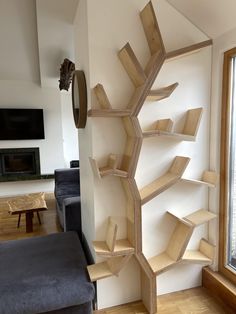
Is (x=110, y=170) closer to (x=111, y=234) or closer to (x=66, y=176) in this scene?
(x=111, y=234)

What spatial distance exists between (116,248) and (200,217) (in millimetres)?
654

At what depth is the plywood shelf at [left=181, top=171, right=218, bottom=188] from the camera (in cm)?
170

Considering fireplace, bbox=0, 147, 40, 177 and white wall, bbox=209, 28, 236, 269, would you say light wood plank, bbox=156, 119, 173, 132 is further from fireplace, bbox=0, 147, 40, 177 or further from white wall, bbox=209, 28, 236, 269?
fireplace, bbox=0, 147, 40, 177

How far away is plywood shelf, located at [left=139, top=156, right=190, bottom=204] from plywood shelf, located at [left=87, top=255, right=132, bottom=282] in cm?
41

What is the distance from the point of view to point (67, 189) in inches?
143

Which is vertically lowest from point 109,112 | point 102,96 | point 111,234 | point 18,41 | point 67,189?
point 67,189

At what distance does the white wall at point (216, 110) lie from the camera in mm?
1652

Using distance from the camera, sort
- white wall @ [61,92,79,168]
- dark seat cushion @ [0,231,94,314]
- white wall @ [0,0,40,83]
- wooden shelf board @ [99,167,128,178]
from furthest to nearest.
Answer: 1. white wall @ [61,92,79,168]
2. white wall @ [0,0,40,83]
3. wooden shelf board @ [99,167,128,178]
4. dark seat cushion @ [0,231,94,314]

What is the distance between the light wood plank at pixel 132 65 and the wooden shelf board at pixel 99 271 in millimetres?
1213

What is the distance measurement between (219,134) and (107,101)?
2.78ft

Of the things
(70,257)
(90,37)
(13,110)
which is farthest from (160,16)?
(13,110)

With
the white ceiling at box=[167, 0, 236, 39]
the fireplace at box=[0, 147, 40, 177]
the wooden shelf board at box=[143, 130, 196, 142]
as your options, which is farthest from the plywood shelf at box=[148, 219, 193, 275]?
the fireplace at box=[0, 147, 40, 177]

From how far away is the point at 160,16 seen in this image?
1608 millimetres

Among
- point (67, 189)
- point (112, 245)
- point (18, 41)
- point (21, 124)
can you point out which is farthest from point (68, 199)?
point (21, 124)
